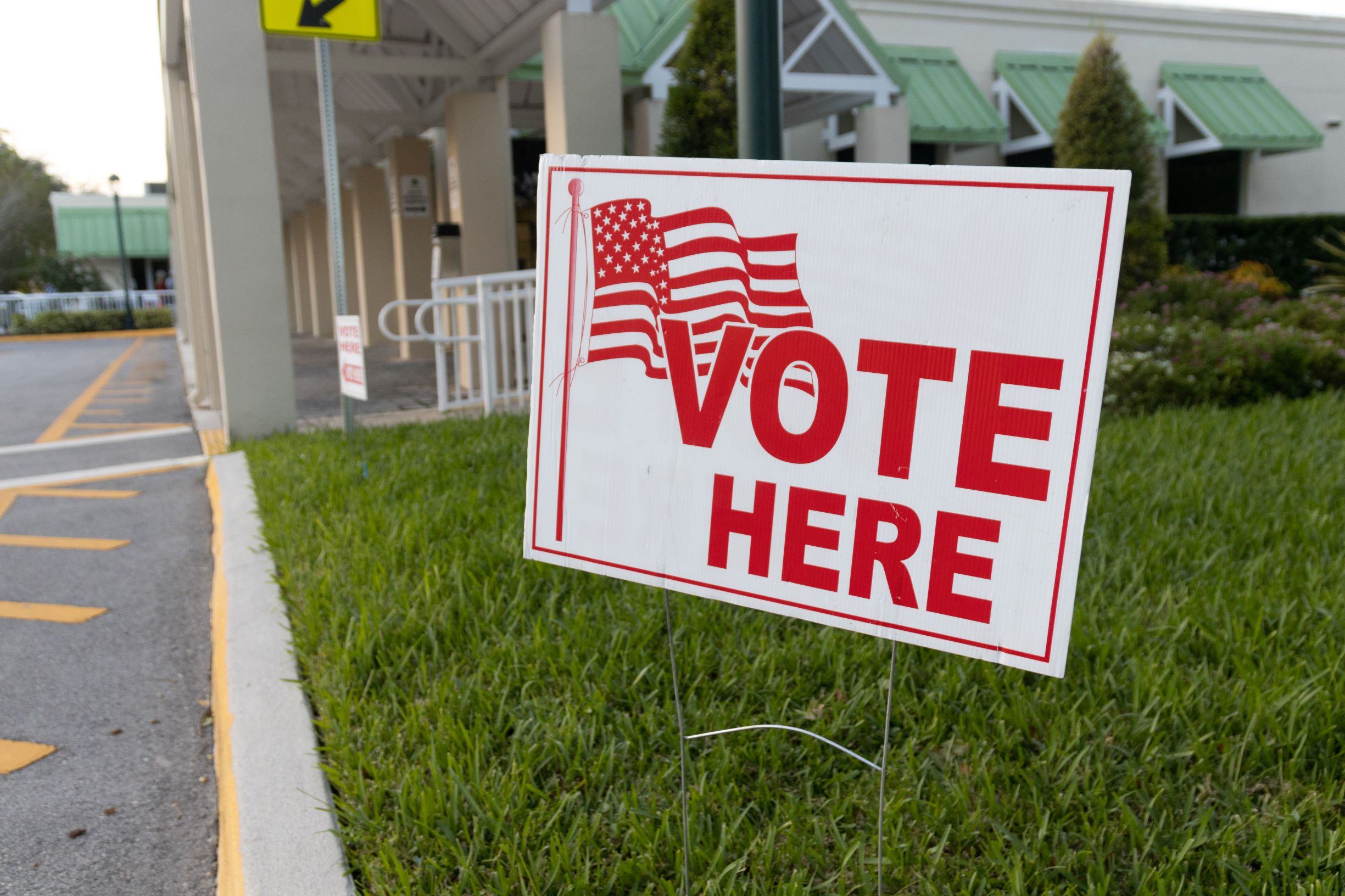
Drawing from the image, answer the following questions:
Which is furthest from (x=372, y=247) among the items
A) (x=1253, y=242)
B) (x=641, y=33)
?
(x=1253, y=242)

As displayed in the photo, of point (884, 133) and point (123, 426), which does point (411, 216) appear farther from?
point (884, 133)

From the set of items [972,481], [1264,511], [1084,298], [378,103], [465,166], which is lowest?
[1264,511]

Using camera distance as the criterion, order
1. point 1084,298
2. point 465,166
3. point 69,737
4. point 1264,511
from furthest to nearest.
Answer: point 465,166 < point 1264,511 < point 69,737 < point 1084,298

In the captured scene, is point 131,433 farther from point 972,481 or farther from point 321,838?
point 972,481

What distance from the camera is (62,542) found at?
5547mm

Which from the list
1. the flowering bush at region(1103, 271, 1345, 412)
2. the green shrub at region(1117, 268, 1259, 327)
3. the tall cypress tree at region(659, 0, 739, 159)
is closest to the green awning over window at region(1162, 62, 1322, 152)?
the green shrub at region(1117, 268, 1259, 327)

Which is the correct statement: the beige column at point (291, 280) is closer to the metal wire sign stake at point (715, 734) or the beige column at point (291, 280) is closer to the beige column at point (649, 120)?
the beige column at point (649, 120)

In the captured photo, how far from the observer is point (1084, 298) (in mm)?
1479

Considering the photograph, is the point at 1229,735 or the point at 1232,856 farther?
the point at 1229,735

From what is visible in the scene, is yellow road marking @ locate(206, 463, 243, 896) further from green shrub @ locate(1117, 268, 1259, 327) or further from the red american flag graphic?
green shrub @ locate(1117, 268, 1259, 327)

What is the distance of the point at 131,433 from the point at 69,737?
22.6 feet

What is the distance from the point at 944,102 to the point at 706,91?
10043 mm

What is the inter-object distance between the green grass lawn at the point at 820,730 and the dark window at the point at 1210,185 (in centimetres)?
2059

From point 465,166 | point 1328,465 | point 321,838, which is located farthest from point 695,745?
point 465,166
